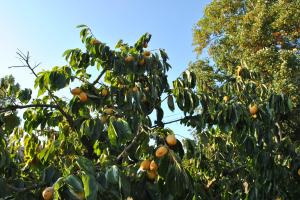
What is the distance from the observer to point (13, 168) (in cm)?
344

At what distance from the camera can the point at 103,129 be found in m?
3.08

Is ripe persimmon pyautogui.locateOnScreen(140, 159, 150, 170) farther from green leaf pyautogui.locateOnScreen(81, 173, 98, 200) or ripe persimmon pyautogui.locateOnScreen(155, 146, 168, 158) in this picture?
green leaf pyautogui.locateOnScreen(81, 173, 98, 200)

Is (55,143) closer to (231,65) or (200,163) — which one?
(200,163)

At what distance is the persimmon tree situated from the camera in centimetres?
219

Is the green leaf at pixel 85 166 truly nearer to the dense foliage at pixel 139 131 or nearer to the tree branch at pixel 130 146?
the dense foliage at pixel 139 131

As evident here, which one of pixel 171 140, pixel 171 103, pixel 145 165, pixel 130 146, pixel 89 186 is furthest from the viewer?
pixel 171 103

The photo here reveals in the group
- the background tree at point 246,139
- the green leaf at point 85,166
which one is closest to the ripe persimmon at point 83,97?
the background tree at point 246,139

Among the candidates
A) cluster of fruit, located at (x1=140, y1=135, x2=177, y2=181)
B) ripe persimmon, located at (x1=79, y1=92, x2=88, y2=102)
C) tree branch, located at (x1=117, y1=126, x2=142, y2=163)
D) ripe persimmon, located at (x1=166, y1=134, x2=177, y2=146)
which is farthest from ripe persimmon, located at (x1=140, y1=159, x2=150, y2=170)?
ripe persimmon, located at (x1=79, y1=92, x2=88, y2=102)

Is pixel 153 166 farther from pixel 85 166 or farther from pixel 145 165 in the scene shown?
pixel 85 166

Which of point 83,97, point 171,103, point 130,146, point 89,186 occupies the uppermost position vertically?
point 83,97

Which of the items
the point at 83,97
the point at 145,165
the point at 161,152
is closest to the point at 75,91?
the point at 83,97

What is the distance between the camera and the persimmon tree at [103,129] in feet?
7.17


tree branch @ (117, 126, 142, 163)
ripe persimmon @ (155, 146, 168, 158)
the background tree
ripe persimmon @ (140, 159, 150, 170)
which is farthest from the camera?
the background tree

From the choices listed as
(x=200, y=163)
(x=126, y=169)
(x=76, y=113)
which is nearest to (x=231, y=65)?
(x=200, y=163)
